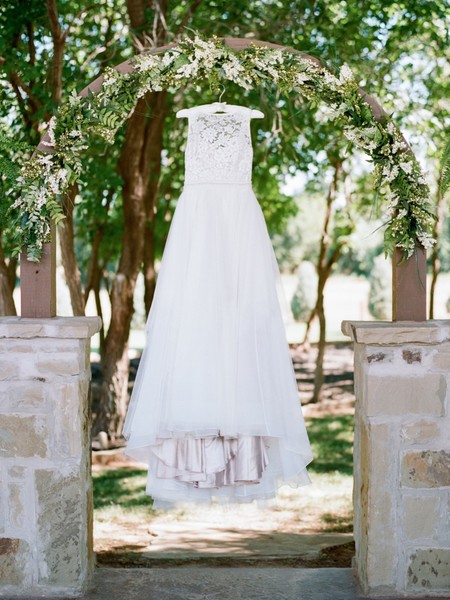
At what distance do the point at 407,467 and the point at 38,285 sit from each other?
1567 millimetres

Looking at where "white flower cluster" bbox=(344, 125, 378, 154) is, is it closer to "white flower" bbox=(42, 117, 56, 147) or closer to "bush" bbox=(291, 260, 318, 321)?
"white flower" bbox=(42, 117, 56, 147)

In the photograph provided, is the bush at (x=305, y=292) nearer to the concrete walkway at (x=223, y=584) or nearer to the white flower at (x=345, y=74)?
the concrete walkway at (x=223, y=584)

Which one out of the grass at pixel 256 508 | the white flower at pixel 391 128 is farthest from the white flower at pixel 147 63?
the grass at pixel 256 508

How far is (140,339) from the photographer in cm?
1611

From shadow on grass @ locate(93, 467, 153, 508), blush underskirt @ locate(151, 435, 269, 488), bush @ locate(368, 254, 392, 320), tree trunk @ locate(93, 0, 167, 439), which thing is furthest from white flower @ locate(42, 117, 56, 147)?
bush @ locate(368, 254, 392, 320)

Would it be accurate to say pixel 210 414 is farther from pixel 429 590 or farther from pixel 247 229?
pixel 429 590

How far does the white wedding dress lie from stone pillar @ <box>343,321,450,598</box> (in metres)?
0.30

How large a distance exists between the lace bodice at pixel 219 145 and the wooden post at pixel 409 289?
2.33 ft

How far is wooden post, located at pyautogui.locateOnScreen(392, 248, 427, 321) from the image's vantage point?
304 centimetres

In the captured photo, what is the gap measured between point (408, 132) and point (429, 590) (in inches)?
208

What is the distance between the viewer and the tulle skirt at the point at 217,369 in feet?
9.83

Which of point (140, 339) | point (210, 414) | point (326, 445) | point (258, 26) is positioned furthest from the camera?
point (140, 339)

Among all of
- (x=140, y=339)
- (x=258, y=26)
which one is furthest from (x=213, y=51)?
(x=140, y=339)

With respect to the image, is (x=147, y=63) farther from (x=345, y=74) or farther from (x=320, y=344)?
(x=320, y=344)
